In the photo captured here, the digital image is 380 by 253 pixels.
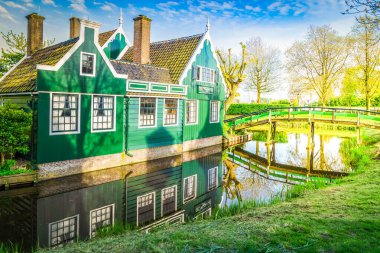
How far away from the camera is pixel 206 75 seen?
73.7 feet

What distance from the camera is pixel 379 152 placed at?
17406 millimetres

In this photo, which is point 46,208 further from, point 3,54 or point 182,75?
point 3,54

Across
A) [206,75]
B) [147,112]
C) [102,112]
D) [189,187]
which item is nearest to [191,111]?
[206,75]

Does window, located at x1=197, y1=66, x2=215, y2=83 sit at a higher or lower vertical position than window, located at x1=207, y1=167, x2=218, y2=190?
higher

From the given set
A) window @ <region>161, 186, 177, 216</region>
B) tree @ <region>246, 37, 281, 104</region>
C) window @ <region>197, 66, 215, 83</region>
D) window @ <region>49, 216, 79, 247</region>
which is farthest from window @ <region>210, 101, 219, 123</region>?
tree @ <region>246, 37, 281, 104</region>

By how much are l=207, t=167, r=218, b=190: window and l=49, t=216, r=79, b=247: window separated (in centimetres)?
635

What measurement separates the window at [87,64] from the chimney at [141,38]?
19.4ft

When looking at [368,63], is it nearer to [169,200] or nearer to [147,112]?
[147,112]

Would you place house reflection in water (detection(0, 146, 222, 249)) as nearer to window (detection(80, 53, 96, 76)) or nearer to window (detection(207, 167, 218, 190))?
window (detection(207, 167, 218, 190))

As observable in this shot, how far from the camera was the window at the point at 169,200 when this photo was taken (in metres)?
9.99

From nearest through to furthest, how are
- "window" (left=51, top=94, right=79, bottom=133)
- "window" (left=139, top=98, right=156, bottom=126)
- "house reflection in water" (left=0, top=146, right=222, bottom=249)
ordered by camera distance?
"house reflection in water" (left=0, top=146, right=222, bottom=249) → "window" (left=51, top=94, right=79, bottom=133) → "window" (left=139, top=98, right=156, bottom=126)

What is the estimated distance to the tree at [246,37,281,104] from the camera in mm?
50094

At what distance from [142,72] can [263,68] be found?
3619 centimetres

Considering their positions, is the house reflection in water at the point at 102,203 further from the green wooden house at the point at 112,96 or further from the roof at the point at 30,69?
the roof at the point at 30,69
